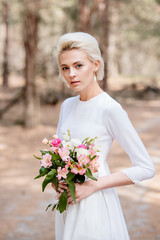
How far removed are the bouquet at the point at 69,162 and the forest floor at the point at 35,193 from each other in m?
3.48

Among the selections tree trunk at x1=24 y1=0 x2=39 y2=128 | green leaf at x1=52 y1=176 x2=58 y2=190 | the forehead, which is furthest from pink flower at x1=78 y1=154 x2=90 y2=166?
tree trunk at x1=24 y1=0 x2=39 y2=128

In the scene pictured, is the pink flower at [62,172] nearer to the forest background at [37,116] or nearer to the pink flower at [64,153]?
the pink flower at [64,153]

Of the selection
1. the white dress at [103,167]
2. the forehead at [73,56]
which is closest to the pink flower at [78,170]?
the white dress at [103,167]

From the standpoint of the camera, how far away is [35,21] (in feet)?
40.9

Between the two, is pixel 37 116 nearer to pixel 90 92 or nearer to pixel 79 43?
pixel 90 92

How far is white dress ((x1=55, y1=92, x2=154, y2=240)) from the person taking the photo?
202 cm

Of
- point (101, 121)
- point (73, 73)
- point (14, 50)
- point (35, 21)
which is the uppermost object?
point (73, 73)

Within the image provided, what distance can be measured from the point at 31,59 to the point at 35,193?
6.88 metres

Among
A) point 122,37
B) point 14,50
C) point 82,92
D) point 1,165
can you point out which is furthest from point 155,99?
point 14,50

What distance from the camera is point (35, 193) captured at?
7020 mm

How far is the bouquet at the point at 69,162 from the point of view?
190cm

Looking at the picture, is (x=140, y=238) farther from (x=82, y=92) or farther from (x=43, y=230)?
(x=82, y=92)

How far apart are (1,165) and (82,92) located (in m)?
7.18

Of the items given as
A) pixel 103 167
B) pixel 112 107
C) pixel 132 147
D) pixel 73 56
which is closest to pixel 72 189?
pixel 103 167
